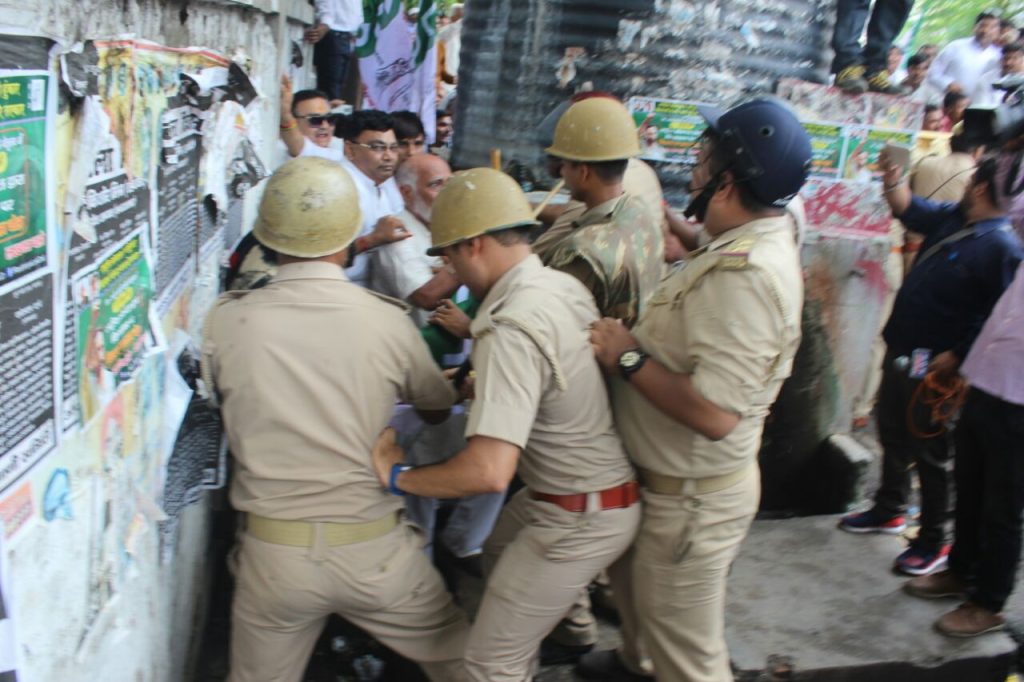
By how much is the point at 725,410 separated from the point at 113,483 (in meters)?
1.62

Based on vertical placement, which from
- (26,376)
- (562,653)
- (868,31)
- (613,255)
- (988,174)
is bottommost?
(562,653)

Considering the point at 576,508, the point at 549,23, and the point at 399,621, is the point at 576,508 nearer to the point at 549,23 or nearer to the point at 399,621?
the point at 399,621

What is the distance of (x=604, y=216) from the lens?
3316mm

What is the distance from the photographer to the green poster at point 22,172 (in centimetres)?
140

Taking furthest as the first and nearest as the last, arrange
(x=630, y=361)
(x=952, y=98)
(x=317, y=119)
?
(x=952, y=98) → (x=317, y=119) → (x=630, y=361)

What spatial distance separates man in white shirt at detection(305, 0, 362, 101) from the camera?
23.7 feet

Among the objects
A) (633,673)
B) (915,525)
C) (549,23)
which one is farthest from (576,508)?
(549,23)

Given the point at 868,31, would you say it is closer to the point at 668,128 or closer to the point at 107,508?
the point at 668,128

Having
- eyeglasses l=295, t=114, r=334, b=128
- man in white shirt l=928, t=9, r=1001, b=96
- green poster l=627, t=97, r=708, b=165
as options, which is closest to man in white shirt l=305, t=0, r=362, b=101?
eyeglasses l=295, t=114, r=334, b=128

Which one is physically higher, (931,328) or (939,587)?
(931,328)

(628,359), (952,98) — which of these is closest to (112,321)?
(628,359)

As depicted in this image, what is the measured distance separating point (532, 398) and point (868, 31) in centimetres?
465

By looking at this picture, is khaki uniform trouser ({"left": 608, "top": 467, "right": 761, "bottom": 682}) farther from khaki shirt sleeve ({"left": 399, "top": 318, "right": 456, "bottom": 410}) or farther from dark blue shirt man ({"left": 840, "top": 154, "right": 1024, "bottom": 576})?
dark blue shirt man ({"left": 840, "top": 154, "right": 1024, "bottom": 576})

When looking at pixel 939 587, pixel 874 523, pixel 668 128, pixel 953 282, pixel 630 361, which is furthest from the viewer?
Answer: pixel 668 128
